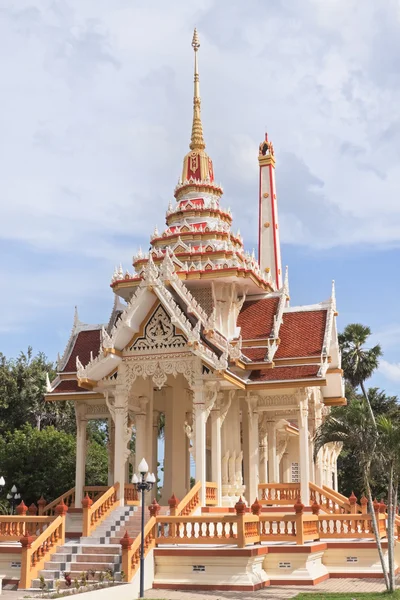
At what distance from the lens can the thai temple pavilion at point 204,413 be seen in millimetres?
17141

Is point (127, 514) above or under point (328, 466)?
under

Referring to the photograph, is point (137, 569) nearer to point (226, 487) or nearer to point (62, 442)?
point (226, 487)

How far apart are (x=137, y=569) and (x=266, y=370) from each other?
7227 mm

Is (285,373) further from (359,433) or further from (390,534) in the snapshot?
(390,534)

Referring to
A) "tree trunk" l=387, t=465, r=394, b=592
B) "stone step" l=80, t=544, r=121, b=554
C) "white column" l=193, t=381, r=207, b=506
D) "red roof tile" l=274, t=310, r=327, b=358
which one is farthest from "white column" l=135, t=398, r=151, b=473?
"tree trunk" l=387, t=465, r=394, b=592

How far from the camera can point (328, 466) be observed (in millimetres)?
33375

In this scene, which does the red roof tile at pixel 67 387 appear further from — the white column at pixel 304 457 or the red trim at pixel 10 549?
the white column at pixel 304 457

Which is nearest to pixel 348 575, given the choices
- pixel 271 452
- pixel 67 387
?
pixel 271 452

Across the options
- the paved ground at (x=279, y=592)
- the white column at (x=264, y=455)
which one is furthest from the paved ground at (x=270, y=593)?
the white column at (x=264, y=455)

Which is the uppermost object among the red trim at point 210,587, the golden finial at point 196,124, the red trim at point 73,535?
the golden finial at point 196,124

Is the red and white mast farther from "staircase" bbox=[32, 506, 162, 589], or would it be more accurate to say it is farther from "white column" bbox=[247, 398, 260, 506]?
"staircase" bbox=[32, 506, 162, 589]

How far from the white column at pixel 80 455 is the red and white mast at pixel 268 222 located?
66.0 feet

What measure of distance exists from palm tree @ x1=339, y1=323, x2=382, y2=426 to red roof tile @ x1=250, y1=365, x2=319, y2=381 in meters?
21.9

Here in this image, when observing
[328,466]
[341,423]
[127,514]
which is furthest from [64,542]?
[328,466]
